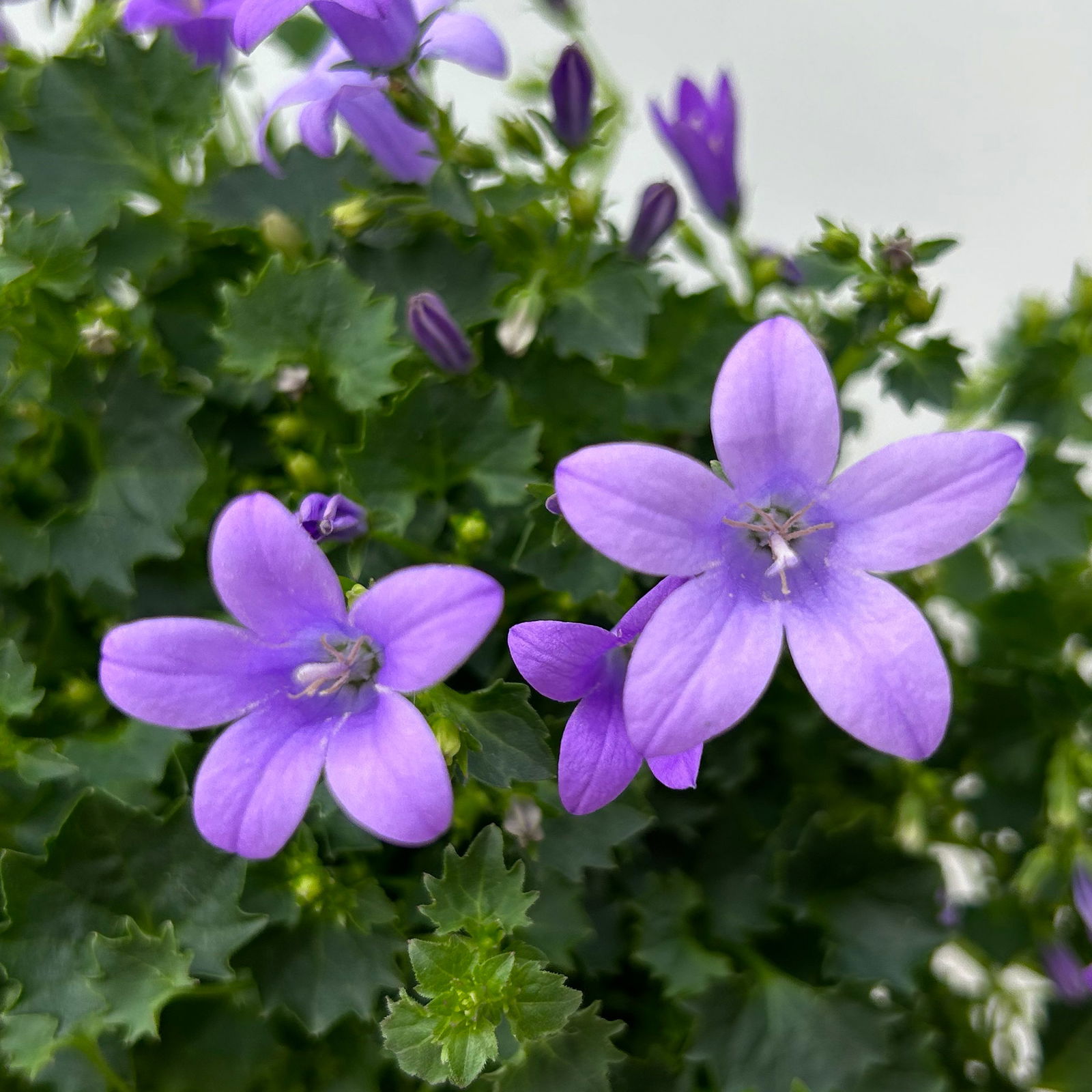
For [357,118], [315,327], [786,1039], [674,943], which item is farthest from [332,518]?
[786,1039]

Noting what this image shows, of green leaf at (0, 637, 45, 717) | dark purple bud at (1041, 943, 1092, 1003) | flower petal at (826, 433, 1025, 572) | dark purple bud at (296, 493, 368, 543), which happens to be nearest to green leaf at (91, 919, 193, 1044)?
green leaf at (0, 637, 45, 717)

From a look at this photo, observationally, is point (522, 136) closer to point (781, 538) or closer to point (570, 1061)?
point (781, 538)

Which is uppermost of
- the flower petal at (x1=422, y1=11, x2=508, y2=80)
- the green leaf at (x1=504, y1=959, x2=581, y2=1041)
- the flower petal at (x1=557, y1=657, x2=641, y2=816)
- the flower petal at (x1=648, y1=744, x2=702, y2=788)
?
the flower petal at (x1=422, y1=11, x2=508, y2=80)

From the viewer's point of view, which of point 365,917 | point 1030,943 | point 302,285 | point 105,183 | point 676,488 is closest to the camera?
point 676,488

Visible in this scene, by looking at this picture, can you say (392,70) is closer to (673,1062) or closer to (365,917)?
(365,917)

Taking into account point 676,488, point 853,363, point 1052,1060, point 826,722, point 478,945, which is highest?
point 676,488

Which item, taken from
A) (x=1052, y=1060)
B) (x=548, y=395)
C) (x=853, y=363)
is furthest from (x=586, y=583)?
(x=1052, y=1060)

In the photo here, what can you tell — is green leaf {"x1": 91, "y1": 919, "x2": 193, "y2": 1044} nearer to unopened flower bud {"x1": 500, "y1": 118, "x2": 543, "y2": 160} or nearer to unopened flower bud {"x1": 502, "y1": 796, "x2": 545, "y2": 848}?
unopened flower bud {"x1": 502, "y1": 796, "x2": 545, "y2": 848}
